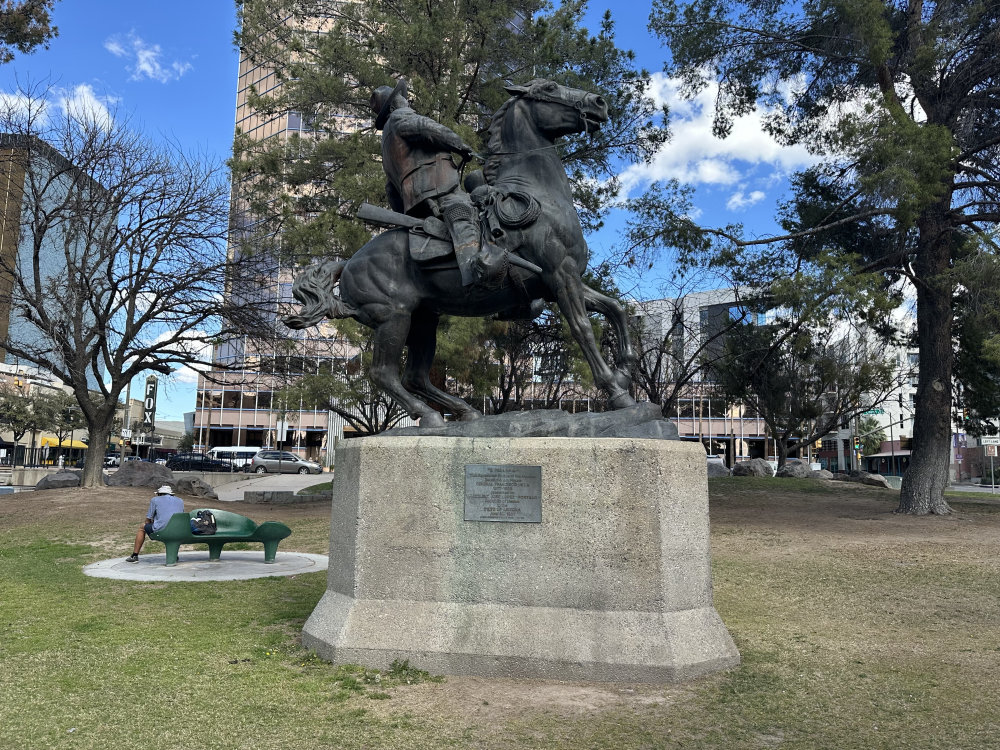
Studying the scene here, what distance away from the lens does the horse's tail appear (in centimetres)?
652

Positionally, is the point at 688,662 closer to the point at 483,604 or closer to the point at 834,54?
the point at 483,604

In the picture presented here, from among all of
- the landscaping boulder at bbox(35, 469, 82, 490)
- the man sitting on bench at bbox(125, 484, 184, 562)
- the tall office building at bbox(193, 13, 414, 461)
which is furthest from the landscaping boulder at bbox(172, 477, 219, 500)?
the man sitting on bench at bbox(125, 484, 184, 562)

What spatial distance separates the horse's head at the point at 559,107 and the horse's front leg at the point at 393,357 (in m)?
2.07

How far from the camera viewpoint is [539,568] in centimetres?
543

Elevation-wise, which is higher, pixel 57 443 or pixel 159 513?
→ pixel 57 443

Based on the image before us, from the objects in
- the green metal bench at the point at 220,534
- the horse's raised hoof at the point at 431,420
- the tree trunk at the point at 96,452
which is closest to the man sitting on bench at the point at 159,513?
the green metal bench at the point at 220,534

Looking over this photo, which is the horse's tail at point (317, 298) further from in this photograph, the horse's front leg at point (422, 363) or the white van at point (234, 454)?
the white van at point (234, 454)

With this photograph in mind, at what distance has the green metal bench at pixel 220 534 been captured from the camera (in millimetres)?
9977

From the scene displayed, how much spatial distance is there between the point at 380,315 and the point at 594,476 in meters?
2.31

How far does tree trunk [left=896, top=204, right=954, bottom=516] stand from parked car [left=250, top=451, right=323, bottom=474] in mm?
36540

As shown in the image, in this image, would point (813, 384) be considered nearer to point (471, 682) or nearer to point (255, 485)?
point (255, 485)

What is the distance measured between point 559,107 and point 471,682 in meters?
4.67

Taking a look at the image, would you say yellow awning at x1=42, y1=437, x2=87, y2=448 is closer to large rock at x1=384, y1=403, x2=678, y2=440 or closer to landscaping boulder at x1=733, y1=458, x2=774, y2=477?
landscaping boulder at x1=733, y1=458, x2=774, y2=477

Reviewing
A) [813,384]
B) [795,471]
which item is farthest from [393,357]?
[813,384]
